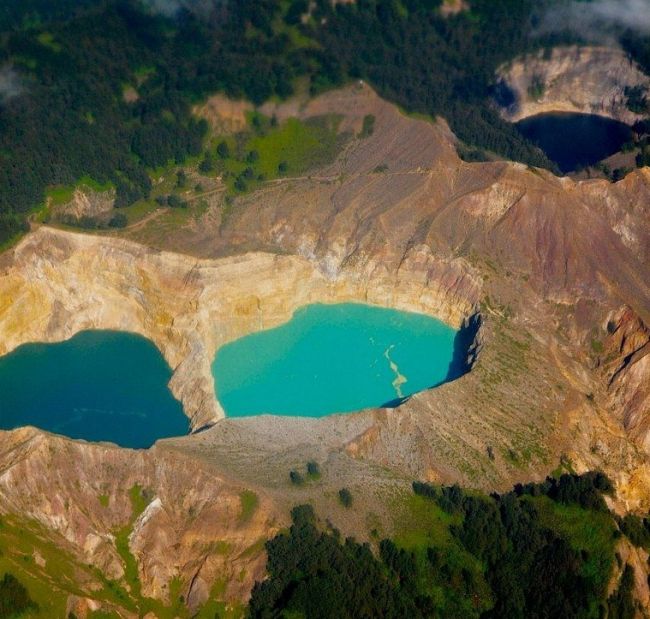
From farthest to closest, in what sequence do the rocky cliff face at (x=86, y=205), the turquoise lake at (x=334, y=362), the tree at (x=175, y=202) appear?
the tree at (x=175, y=202), the rocky cliff face at (x=86, y=205), the turquoise lake at (x=334, y=362)

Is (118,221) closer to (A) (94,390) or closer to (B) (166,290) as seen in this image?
(B) (166,290)

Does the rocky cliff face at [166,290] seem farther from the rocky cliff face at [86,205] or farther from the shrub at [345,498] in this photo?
the shrub at [345,498]

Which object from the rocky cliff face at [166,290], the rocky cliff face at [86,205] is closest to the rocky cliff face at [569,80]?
the rocky cliff face at [166,290]

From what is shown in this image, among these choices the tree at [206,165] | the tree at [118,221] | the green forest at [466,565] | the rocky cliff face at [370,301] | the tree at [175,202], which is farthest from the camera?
the tree at [206,165]

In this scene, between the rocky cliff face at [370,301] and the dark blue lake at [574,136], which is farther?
the dark blue lake at [574,136]

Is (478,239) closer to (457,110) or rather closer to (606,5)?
(457,110)

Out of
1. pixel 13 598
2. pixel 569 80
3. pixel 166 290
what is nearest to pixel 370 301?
pixel 166 290
